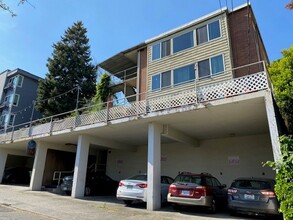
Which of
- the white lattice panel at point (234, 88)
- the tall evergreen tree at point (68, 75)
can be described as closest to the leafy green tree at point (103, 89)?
the tall evergreen tree at point (68, 75)

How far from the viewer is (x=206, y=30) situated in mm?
15438

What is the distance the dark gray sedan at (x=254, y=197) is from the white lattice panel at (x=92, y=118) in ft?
24.6

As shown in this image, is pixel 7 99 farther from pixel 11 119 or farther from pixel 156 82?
pixel 156 82

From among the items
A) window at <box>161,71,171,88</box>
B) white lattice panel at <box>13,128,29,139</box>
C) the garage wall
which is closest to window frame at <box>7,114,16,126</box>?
white lattice panel at <box>13,128,29,139</box>

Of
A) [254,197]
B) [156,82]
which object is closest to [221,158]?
[254,197]

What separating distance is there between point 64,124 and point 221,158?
34.4 feet

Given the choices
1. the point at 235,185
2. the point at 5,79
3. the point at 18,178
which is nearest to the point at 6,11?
the point at 235,185

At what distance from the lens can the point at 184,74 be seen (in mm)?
15281

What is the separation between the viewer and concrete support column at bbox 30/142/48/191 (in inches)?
691

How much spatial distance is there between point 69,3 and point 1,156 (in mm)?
21815

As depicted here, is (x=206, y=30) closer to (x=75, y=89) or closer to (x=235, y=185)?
(x=235, y=185)

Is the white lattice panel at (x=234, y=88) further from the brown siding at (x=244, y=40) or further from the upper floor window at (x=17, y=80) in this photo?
the upper floor window at (x=17, y=80)

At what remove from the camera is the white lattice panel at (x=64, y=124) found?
14586 millimetres

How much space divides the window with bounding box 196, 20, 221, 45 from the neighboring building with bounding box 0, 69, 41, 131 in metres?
27.5
